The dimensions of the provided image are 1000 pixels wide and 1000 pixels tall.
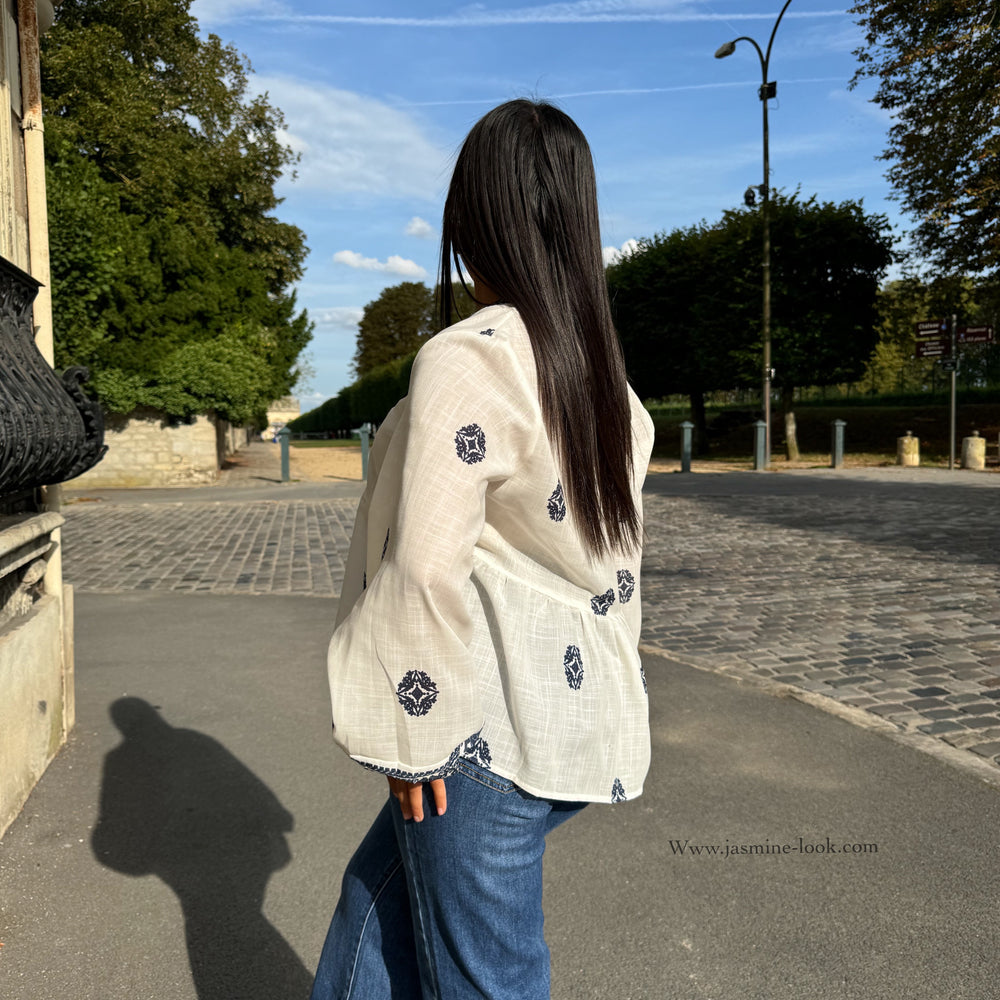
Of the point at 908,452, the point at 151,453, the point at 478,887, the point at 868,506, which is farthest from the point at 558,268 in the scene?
the point at 908,452

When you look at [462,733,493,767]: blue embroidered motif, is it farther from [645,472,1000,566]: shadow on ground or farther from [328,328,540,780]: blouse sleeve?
[645,472,1000,566]: shadow on ground

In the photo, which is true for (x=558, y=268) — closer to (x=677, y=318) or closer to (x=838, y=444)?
(x=838, y=444)

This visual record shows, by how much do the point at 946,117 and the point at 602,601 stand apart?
93.0 ft

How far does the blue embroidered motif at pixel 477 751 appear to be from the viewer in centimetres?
151

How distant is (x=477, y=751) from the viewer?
151 cm

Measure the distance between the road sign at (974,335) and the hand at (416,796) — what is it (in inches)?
928

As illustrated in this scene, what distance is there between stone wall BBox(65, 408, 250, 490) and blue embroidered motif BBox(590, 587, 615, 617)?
2033cm

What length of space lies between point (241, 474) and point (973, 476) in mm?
16918

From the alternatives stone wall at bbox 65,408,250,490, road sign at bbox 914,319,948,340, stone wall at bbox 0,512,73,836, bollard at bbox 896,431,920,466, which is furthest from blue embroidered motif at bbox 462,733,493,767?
bollard at bbox 896,431,920,466

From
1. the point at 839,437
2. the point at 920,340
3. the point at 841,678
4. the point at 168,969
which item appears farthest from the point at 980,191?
the point at 168,969

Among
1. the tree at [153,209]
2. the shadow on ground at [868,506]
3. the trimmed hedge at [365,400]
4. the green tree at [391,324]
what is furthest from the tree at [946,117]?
the green tree at [391,324]

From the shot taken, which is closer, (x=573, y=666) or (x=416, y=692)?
(x=416, y=692)

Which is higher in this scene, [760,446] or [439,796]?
[760,446]

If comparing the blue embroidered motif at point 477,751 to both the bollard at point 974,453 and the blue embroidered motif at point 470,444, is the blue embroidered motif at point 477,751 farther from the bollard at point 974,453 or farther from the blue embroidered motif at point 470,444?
the bollard at point 974,453
